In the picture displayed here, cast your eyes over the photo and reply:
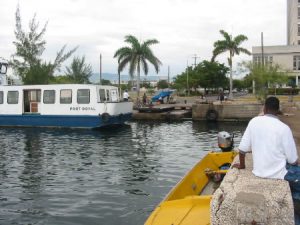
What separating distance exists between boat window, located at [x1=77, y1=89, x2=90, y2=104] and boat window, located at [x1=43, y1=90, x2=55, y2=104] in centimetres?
185

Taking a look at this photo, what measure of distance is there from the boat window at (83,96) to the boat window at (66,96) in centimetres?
63

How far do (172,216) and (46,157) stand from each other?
11.8 metres

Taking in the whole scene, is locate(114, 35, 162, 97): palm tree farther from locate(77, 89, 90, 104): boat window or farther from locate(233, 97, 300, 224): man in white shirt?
locate(233, 97, 300, 224): man in white shirt

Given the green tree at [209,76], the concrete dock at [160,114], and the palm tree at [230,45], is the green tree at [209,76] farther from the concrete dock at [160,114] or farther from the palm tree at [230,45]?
the concrete dock at [160,114]

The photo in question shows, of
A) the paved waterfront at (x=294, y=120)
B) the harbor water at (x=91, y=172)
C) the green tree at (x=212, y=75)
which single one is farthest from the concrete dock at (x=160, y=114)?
the green tree at (x=212, y=75)

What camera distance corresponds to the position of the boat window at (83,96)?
26.2 meters

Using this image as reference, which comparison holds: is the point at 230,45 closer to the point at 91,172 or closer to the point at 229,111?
the point at 229,111

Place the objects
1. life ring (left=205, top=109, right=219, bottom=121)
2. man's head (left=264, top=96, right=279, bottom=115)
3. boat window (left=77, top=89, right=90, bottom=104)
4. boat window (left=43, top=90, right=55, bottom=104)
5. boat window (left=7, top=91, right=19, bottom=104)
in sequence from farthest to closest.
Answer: life ring (left=205, top=109, right=219, bottom=121)
boat window (left=7, top=91, right=19, bottom=104)
boat window (left=43, top=90, right=55, bottom=104)
boat window (left=77, top=89, right=90, bottom=104)
man's head (left=264, top=96, right=279, bottom=115)

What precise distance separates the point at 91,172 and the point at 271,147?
9507 mm

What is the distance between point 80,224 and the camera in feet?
28.8

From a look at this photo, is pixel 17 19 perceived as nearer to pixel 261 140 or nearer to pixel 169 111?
pixel 169 111

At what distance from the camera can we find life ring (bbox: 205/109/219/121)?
107ft

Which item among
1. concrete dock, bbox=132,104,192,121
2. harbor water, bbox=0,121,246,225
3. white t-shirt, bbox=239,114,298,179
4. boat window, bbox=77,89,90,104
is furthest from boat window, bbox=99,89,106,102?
Answer: white t-shirt, bbox=239,114,298,179

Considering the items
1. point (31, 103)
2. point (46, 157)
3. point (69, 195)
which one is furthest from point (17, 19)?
point (69, 195)
